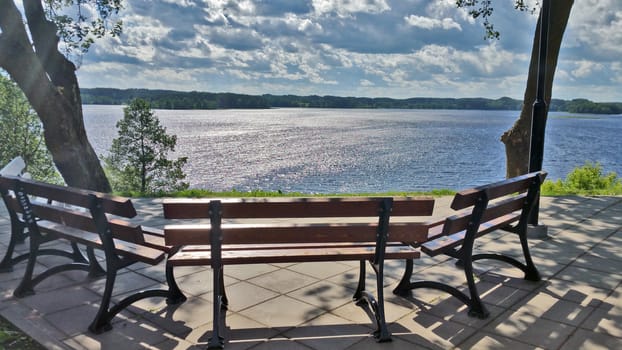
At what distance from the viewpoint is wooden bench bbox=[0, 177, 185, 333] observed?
342cm

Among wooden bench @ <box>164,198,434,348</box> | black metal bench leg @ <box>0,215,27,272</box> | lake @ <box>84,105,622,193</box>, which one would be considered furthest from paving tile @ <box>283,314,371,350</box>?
lake @ <box>84,105,622,193</box>

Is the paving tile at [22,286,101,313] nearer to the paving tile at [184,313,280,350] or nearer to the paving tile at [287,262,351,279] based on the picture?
the paving tile at [184,313,280,350]

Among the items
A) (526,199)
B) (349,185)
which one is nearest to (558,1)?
(526,199)

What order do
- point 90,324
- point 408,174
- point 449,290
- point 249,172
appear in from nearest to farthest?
point 90,324 → point 449,290 → point 408,174 → point 249,172

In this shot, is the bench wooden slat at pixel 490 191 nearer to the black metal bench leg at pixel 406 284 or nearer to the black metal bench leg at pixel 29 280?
the black metal bench leg at pixel 406 284

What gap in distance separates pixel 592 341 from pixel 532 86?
8.46m

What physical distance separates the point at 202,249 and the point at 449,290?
1902 millimetres

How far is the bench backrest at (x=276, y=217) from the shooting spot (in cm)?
319

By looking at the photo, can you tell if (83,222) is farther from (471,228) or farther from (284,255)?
(471,228)

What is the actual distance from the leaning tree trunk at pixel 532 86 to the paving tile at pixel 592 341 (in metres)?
7.06

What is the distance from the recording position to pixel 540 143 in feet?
19.8

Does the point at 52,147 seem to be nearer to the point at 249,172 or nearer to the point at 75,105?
the point at 75,105

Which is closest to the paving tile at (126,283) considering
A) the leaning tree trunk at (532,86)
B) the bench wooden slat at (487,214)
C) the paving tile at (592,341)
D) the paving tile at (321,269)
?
the paving tile at (321,269)

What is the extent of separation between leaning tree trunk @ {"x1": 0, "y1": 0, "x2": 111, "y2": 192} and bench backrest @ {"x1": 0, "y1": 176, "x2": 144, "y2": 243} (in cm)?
516
